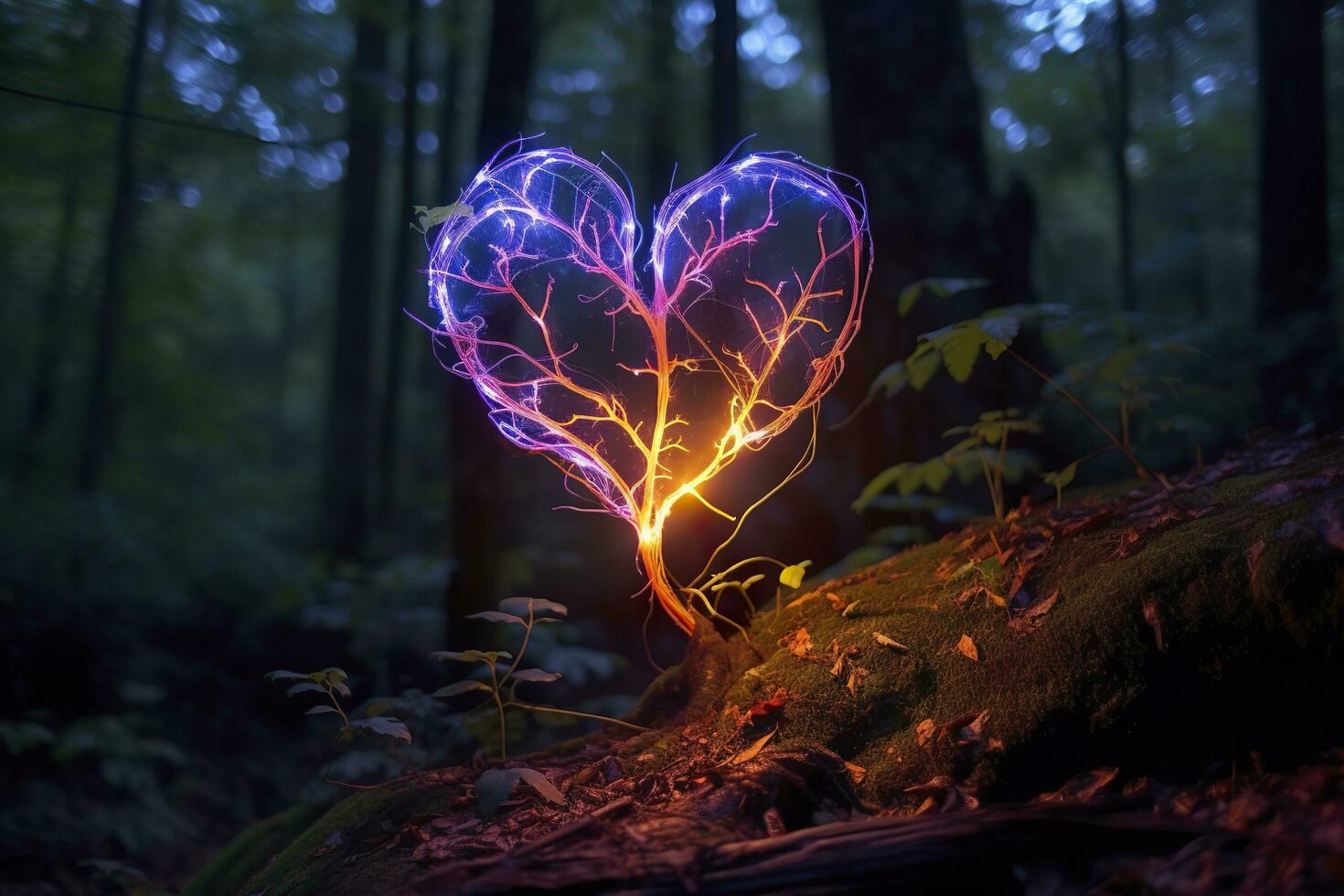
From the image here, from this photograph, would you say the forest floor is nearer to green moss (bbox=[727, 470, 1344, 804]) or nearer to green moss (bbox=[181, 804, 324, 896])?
green moss (bbox=[727, 470, 1344, 804])

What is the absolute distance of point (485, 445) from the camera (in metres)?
4.77

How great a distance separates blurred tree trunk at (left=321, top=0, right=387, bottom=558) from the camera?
10.1 meters

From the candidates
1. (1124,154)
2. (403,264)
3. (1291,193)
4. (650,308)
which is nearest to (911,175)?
(650,308)

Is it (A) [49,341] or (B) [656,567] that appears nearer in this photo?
(B) [656,567]

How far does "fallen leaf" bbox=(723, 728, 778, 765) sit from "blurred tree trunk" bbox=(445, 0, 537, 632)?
2.62 m

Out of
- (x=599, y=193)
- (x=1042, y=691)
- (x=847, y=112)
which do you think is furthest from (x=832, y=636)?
(x=847, y=112)

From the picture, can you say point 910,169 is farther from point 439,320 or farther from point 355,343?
point 355,343

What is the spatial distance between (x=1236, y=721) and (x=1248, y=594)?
35cm

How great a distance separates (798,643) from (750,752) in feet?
1.84

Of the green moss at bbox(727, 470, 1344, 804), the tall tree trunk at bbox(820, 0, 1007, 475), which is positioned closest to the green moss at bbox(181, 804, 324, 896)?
the green moss at bbox(727, 470, 1344, 804)

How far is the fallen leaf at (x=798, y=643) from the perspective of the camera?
2.88 metres

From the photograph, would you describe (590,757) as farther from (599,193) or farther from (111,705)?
(111,705)

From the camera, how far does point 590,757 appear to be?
9.49ft

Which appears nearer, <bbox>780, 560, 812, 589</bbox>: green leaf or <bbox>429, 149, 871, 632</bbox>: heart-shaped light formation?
<bbox>429, 149, 871, 632</bbox>: heart-shaped light formation
